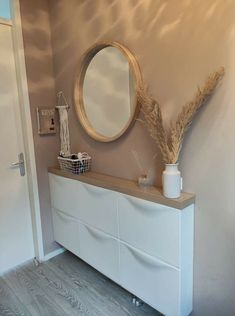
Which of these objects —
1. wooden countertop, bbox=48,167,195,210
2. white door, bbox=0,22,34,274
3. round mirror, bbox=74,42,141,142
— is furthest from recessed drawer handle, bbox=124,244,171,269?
white door, bbox=0,22,34,274

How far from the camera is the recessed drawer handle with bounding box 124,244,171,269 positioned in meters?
1.49

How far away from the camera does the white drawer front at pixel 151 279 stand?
1.46m

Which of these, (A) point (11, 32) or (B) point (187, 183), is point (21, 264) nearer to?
(B) point (187, 183)

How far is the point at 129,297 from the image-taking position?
1.87 metres

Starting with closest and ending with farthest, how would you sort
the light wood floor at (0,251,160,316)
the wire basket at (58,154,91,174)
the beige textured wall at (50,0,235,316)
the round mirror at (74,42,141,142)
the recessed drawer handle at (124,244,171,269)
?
the beige textured wall at (50,0,235,316), the recessed drawer handle at (124,244,171,269), the round mirror at (74,42,141,142), the light wood floor at (0,251,160,316), the wire basket at (58,154,91,174)

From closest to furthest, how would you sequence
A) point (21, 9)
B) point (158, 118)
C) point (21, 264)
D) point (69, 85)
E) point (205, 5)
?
point (205, 5)
point (158, 118)
point (21, 9)
point (69, 85)
point (21, 264)

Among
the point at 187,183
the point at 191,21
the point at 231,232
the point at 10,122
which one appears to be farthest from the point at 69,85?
the point at 231,232

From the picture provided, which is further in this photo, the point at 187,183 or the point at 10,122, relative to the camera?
the point at 10,122

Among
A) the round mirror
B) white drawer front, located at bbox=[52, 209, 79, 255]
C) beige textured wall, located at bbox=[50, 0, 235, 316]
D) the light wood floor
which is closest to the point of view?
beige textured wall, located at bbox=[50, 0, 235, 316]

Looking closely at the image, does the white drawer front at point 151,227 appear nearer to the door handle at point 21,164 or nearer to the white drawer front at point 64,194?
the white drawer front at point 64,194

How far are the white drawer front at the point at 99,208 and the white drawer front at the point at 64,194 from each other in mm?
79

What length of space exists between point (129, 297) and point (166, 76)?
1.58m

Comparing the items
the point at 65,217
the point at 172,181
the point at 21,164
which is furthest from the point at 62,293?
the point at 172,181

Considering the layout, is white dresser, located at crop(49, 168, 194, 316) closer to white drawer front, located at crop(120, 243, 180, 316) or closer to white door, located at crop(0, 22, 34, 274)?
white drawer front, located at crop(120, 243, 180, 316)
